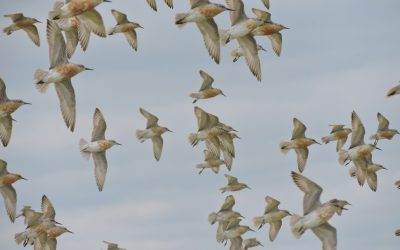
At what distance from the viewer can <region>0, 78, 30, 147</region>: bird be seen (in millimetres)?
35781

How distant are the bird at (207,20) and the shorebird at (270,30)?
1.63 meters

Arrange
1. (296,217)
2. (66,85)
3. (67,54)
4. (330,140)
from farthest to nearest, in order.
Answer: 1. (330,140)
2. (67,54)
3. (66,85)
4. (296,217)

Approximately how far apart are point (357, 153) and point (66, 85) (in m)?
10.4

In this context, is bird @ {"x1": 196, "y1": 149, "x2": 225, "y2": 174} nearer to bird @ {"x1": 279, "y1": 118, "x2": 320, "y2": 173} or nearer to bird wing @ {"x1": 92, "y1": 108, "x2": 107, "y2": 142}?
bird @ {"x1": 279, "y1": 118, "x2": 320, "y2": 173}

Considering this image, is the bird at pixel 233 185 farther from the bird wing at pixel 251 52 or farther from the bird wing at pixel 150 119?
the bird wing at pixel 251 52

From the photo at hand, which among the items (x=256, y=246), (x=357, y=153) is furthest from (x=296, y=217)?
(x=256, y=246)

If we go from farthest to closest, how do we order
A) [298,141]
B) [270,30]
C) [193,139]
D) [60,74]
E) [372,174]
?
[372,174]
[193,139]
[298,141]
[270,30]
[60,74]

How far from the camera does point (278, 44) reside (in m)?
41.4

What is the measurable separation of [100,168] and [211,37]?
5.78 m

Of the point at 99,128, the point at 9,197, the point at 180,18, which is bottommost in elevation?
the point at 9,197

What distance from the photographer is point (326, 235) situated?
102ft

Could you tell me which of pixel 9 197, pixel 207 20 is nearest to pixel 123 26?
pixel 207 20

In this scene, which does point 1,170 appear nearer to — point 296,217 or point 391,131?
point 296,217

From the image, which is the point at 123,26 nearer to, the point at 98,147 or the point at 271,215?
the point at 98,147
